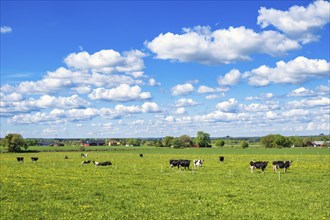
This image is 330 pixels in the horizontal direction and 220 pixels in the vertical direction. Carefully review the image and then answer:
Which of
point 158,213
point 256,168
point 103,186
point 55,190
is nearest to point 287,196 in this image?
point 158,213

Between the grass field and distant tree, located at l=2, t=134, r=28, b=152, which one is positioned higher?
distant tree, located at l=2, t=134, r=28, b=152

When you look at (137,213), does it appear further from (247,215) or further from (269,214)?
(269,214)

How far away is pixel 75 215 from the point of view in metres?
20.4

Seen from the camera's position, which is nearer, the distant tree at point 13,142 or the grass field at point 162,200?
the grass field at point 162,200

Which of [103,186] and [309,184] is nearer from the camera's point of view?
[103,186]

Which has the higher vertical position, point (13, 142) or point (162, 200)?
point (13, 142)

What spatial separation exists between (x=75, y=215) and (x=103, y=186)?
11851 millimetres

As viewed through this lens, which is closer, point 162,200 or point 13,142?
point 162,200

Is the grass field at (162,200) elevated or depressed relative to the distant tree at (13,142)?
depressed

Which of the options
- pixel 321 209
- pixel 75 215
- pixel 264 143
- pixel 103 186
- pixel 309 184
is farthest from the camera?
pixel 264 143

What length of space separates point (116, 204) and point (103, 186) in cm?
867

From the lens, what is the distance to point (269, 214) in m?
21.0

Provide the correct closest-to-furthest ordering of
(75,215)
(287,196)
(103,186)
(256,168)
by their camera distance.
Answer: (75,215) < (287,196) < (103,186) < (256,168)

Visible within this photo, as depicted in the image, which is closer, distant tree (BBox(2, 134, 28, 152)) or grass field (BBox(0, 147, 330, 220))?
grass field (BBox(0, 147, 330, 220))
